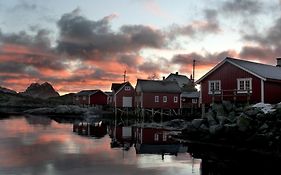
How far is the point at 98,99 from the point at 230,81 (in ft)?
187

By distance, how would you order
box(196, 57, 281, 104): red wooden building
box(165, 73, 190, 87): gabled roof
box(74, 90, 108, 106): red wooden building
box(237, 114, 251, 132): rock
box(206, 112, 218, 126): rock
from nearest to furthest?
box(237, 114, 251, 132): rock → box(206, 112, 218, 126): rock → box(196, 57, 281, 104): red wooden building → box(74, 90, 108, 106): red wooden building → box(165, 73, 190, 87): gabled roof

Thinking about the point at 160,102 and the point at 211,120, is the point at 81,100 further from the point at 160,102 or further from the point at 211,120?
the point at 211,120

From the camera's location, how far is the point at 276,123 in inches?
953

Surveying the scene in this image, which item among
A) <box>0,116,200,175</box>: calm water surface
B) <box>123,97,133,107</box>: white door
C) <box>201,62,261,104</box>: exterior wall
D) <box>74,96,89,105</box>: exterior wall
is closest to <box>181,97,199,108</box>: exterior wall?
<box>123,97,133,107</box>: white door

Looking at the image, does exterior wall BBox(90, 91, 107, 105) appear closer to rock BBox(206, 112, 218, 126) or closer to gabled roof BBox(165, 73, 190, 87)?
gabled roof BBox(165, 73, 190, 87)

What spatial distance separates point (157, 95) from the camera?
206 ft

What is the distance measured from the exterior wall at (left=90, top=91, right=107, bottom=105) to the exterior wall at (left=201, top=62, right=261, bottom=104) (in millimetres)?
53293

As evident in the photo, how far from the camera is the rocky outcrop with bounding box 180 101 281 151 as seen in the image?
935 inches

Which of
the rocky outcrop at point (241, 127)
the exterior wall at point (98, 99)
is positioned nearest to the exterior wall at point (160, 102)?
the exterior wall at point (98, 99)

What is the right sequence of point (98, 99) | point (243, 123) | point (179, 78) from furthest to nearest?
point (179, 78) → point (98, 99) → point (243, 123)

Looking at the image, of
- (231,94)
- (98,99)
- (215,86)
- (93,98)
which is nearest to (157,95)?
(93,98)

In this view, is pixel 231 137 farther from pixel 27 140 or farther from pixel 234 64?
pixel 27 140

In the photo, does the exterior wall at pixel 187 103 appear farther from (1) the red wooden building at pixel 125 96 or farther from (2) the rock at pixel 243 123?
(2) the rock at pixel 243 123

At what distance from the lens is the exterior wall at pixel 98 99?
3420 inches
